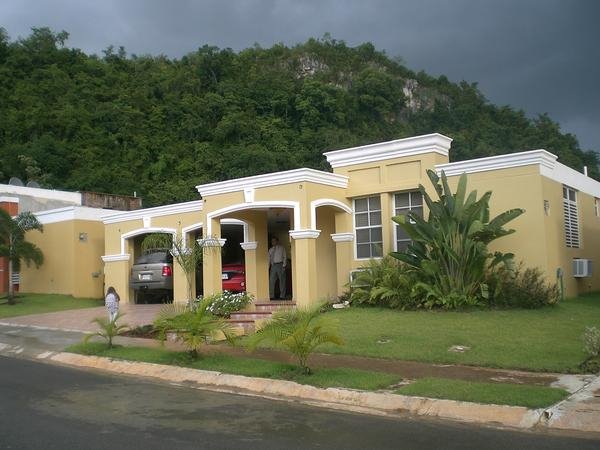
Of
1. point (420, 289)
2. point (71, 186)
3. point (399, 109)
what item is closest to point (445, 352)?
point (420, 289)

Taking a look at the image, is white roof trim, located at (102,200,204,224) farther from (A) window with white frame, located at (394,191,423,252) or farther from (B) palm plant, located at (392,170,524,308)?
(B) palm plant, located at (392,170,524,308)

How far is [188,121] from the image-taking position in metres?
Result: 53.5

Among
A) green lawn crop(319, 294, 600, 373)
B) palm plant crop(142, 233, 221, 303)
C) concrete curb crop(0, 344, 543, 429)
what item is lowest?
concrete curb crop(0, 344, 543, 429)

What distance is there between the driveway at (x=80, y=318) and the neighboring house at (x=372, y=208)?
170 centimetres

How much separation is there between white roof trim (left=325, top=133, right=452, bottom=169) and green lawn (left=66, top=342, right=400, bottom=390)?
750cm

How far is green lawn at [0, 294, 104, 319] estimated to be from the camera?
20.0m

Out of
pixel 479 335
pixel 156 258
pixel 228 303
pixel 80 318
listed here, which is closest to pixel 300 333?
pixel 479 335

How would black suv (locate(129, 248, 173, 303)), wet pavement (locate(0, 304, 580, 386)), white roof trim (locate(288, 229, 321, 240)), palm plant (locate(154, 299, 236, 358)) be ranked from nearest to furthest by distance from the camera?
wet pavement (locate(0, 304, 580, 386))
palm plant (locate(154, 299, 236, 358))
white roof trim (locate(288, 229, 321, 240))
black suv (locate(129, 248, 173, 303))

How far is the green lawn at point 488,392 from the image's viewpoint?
7.60 metres

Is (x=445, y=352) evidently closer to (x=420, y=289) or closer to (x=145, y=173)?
(x=420, y=289)

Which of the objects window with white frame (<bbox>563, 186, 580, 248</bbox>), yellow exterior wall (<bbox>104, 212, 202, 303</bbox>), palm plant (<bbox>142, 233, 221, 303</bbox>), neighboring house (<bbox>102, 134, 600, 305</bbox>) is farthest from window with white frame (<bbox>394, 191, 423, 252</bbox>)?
yellow exterior wall (<bbox>104, 212, 202, 303</bbox>)

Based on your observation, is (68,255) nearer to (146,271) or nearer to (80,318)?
(146,271)

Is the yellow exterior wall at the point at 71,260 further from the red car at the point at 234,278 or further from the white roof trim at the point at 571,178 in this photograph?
the white roof trim at the point at 571,178

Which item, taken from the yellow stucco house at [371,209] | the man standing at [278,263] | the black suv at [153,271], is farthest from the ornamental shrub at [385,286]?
the black suv at [153,271]
